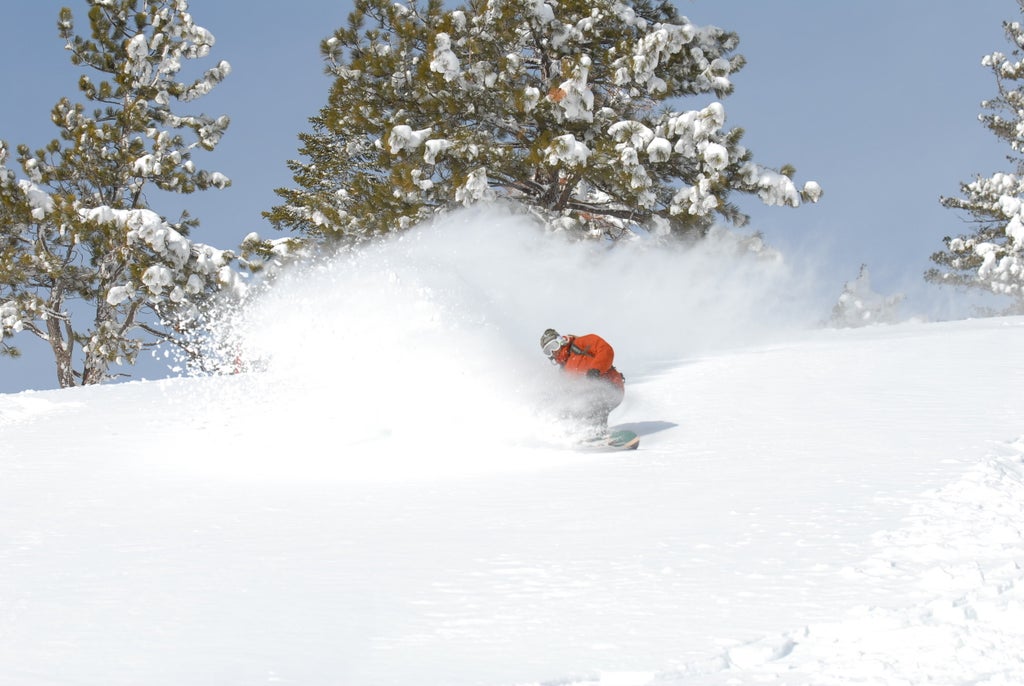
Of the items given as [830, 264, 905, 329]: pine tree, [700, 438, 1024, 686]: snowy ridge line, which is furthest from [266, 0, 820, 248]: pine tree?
[830, 264, 905, 329]: pine tree

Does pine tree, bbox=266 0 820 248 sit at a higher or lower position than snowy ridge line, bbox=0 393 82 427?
higher

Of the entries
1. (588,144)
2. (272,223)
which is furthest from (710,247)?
(272,223)

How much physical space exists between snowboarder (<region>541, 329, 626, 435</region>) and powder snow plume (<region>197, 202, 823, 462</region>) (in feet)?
1.99

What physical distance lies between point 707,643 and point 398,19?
21778 millimetres

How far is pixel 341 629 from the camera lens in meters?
4.76

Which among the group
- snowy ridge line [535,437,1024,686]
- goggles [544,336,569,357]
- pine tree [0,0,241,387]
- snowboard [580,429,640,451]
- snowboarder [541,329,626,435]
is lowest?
snowy ridge line [535,437,1024,686]

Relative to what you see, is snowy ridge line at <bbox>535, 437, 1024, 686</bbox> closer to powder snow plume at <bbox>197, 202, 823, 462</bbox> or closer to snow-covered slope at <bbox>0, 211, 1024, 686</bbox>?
snow-covered slope at <bbox>0, 211, 1024, 686</bbox>

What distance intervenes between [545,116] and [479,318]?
10228mm

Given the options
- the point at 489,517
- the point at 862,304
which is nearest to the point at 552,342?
the point at 489,517

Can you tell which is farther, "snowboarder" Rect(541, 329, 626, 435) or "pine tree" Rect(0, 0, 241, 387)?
"pine tree" Rect(0, 0, 241, 387)

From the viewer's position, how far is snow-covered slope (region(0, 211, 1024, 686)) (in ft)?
14.6

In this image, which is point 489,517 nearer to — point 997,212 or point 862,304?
point 997,212

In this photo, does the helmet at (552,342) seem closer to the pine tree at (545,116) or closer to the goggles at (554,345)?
the goggles at (554,345)

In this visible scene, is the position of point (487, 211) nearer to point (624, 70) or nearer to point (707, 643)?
point (624, 70)
